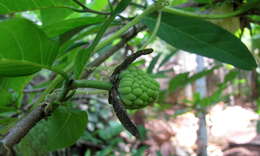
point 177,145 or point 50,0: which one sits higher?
point 50,0

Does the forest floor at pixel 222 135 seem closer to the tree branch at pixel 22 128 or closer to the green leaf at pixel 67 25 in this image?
the green leaf at pixel 67 25

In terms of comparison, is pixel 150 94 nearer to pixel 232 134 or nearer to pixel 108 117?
pixel 108 117

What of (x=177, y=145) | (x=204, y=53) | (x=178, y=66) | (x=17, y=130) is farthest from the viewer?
(x=178, y=66)

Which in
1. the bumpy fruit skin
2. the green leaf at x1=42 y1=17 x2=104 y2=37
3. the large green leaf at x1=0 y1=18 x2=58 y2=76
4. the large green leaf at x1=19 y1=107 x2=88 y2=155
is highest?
the green leaf at x1=42 y1=17 x2=104 y2=37

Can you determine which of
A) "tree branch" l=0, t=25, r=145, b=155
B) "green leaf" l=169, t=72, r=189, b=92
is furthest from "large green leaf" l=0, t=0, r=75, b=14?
"green leaf" l=169, t=72, r=189, b=92

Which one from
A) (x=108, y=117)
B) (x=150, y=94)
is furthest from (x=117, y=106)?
(x=108, y=117)

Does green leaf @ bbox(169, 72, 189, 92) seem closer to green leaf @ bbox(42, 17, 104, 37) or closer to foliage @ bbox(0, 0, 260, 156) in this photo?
foliage @ bbox(0, 0, 260, 156)
